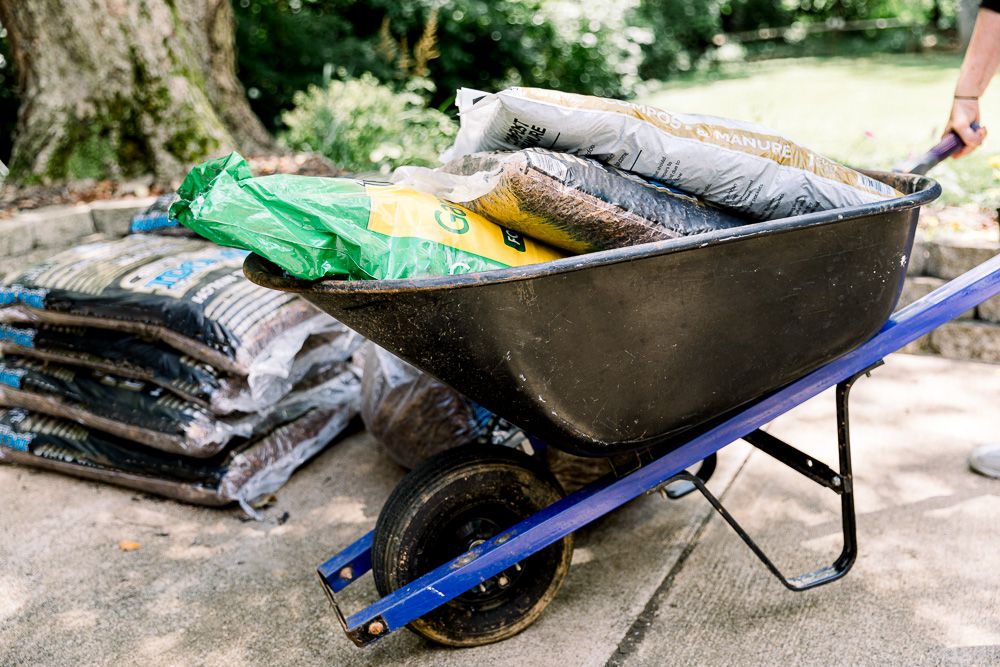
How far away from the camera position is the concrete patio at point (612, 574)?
200cm

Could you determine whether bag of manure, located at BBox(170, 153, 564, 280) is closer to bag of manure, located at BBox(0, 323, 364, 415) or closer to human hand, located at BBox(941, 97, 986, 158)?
bag of manure, located at BBox(0, 323, 364, 415)

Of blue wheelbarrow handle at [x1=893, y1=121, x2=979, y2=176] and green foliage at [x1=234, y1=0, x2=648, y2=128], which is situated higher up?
blue wheelbarrow handle at [x1=893, y1=121, x2=979, y2=176]

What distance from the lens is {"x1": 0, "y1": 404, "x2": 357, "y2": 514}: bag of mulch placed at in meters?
2.68

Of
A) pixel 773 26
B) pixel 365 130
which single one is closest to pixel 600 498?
pixel 365 130

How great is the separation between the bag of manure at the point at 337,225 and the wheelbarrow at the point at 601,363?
0.08m

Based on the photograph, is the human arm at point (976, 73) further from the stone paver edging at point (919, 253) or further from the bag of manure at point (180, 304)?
the bag of manure at point (180, 304)

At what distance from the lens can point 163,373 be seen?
2666 mm

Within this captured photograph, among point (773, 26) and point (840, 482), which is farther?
point (773, 26)

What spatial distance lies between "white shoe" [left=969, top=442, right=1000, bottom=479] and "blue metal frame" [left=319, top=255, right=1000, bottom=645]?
779 mm

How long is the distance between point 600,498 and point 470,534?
325 millimetres

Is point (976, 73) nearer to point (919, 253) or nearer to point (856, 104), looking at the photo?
point (919, 253)

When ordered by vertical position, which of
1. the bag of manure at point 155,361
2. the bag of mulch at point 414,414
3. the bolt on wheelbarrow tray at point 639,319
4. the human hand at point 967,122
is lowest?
the bag of mulch at point 414,414

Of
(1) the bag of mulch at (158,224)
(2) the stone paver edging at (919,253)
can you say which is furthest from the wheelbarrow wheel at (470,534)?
(2) the stone paver edging at (919,253)

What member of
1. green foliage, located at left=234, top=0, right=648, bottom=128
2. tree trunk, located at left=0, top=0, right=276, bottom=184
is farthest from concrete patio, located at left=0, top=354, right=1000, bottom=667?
green foliage, located at left=234, top=0, right=648, bottom=128
